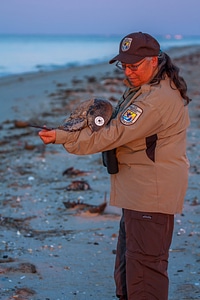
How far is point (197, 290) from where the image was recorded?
496 cm

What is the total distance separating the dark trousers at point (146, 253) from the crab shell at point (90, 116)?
596mm

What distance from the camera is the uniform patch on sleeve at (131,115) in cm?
362

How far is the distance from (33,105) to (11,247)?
441 inches

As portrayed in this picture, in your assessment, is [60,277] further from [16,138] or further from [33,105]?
[33,105]

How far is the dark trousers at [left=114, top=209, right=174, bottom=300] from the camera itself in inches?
153

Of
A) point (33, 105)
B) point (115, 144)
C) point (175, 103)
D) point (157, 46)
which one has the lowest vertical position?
point (33, 105)

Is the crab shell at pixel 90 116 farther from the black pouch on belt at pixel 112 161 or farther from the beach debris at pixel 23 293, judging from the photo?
the beach debris at pixel 23 293

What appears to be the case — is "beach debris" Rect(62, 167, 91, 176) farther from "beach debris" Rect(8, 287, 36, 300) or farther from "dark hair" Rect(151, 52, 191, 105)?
"dark hair" Rect(151, 52, 191, 105)

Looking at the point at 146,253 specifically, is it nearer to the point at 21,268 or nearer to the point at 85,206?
the point at 21,268

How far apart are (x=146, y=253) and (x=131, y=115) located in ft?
2.94

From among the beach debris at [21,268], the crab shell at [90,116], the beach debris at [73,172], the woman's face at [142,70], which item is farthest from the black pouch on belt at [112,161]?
the beach debris at [73,172]

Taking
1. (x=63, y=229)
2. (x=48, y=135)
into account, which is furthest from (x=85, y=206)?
(x=48, y=135)

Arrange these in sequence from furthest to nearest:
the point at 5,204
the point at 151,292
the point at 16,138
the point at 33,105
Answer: the point at 33,105 < the point at 16,138 < the point at 5,204 < the point at 151,292

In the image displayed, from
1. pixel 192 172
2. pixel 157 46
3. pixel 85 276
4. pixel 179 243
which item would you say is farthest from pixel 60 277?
pixel 192 172
